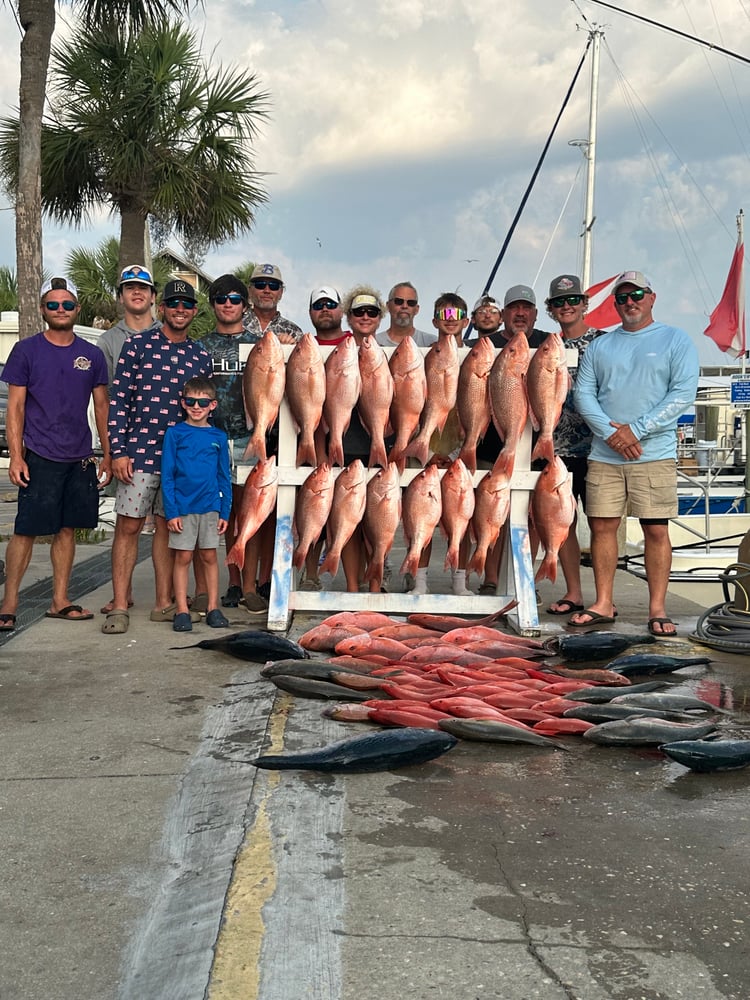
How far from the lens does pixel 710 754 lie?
3.62 m

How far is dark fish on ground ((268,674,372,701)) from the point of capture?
457 centimetres

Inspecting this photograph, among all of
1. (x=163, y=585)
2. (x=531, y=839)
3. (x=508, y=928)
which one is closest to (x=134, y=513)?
(x=163, y=585)

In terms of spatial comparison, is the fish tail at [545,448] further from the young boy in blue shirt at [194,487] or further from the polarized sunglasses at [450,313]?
the young boy in blue shirt at [194,487]

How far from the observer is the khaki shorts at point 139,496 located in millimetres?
6391

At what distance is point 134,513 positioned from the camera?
6.39 meters

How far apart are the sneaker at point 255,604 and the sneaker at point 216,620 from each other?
46 centimetres

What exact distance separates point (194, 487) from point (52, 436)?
0.95 meters

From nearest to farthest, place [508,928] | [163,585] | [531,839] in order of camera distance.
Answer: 1. [508,928]
2. [531,839]
3. [163,585]

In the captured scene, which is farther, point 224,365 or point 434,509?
point 224,365

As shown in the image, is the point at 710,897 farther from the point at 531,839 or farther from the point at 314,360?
A: the point at 314,360

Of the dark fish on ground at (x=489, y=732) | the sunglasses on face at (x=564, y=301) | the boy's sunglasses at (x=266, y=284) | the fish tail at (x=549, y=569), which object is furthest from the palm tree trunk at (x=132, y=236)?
the dark fish on ground at (x=489, y=732)

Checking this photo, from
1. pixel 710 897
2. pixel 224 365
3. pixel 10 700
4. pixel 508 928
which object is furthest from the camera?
pixel 224 365

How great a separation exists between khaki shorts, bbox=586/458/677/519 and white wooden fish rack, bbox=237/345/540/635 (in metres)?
0.46

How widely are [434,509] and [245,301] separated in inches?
86.2
